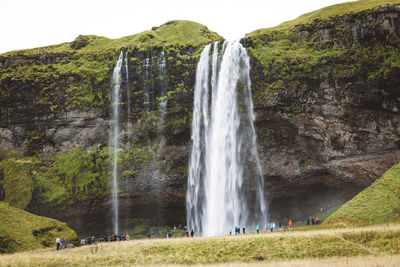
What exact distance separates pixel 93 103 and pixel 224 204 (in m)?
20.8

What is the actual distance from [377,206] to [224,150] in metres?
16.8

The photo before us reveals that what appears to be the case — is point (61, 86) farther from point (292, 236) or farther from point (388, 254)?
point (388, 254)

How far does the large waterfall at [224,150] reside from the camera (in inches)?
1523

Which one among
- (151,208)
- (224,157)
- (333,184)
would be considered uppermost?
(224,157)

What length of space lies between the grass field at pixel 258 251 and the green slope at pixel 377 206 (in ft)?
18.0

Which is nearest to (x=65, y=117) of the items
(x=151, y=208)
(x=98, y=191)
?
(x=98, y=191)

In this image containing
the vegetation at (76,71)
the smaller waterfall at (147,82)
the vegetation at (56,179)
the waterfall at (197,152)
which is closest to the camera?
the waterfall at (197,152)

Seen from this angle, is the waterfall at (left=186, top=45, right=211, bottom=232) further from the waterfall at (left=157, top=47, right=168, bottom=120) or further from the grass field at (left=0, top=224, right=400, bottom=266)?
the grass field at (left=0, top=224, right=400, bottom=266)

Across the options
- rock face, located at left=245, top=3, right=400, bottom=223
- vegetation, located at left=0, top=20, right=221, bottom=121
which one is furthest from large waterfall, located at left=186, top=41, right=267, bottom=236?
vegetation, located at left=0, top=20, right=221, bottom=121

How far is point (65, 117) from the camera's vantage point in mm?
45000

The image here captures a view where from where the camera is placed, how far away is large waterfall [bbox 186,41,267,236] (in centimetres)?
3869

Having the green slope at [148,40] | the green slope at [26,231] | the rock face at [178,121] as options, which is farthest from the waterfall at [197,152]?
the green slope at [26,231]

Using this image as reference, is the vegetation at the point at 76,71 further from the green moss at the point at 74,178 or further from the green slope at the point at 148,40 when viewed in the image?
the green moss at the point at 74,178

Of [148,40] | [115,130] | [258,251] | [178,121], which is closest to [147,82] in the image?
[178,121]
